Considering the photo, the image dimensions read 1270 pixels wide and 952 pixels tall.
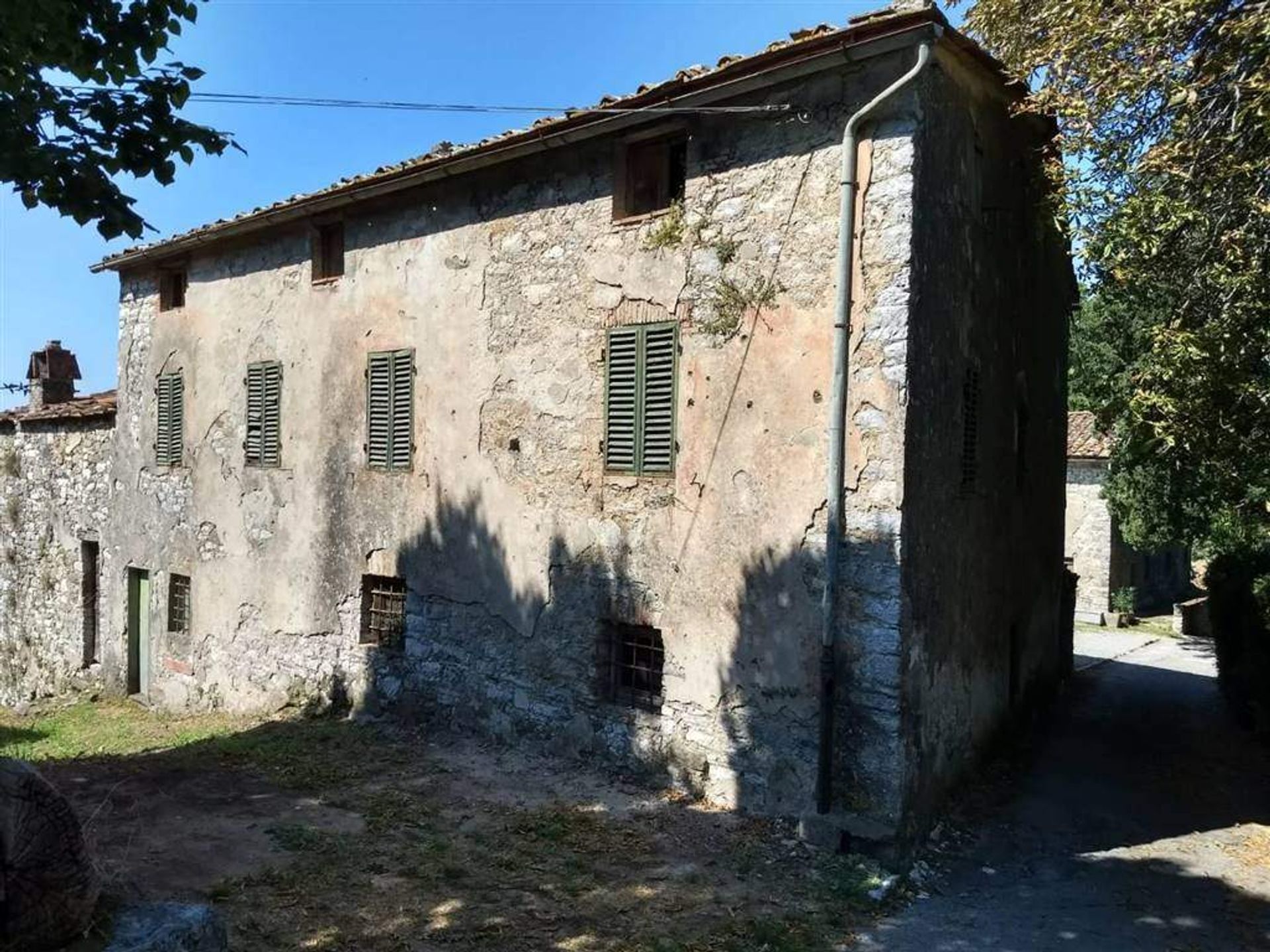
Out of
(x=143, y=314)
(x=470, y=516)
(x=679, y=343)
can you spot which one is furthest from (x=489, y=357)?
(x=143, y=314)

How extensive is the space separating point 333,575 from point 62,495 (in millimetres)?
7676

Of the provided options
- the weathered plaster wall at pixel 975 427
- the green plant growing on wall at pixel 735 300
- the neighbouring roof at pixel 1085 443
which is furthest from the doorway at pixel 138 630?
the neighbouring roof at pixel 1085 443

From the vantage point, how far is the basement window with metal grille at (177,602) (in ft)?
42.7

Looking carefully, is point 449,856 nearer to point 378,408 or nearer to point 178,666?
point 378,408

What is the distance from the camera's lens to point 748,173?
24.3ft

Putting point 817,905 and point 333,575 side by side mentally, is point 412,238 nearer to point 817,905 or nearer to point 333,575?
point 333,575

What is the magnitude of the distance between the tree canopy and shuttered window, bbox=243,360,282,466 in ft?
28.9

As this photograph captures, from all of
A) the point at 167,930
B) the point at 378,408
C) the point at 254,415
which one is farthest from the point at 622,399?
the point at 254,415

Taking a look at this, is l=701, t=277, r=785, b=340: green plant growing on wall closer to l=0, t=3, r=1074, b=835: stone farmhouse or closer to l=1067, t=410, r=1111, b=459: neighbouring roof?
l=0, t=3, r=1074, b=835: stone farmhouse

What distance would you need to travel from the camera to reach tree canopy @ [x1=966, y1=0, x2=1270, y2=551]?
22.0ft

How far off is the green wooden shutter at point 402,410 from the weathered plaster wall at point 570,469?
149mm

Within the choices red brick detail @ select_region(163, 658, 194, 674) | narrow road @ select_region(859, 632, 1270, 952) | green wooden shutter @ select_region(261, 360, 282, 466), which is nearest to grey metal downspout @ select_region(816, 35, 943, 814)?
narrow road @ select_region(859, 632, 1270, 952)

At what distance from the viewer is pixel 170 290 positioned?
1328 cm

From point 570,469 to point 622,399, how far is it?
86 centimetres
